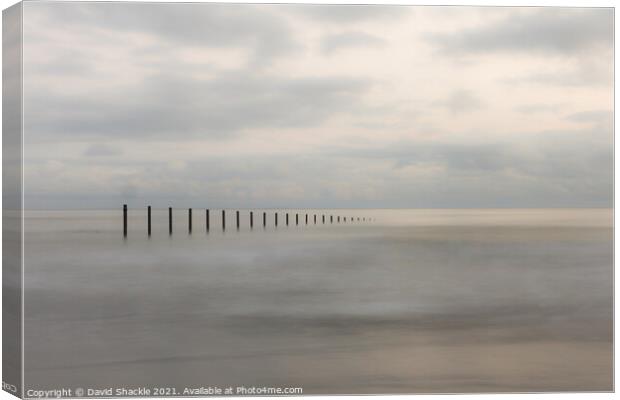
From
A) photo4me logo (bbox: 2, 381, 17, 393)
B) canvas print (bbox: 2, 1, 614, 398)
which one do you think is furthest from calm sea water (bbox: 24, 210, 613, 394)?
photo4me logo (bbox: 2, 381, 17, 393)

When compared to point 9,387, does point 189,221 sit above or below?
above

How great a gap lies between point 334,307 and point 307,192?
89 cm

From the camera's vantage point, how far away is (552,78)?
612cm

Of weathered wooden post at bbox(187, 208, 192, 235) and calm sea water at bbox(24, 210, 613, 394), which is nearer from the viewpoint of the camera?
calm sea water at bbox(24, 210, 613, 394)

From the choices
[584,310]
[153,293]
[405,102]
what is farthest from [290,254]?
[584,310]

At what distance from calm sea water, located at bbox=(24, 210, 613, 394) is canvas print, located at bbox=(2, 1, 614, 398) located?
0.02m

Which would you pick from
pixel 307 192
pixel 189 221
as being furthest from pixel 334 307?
pixel 189 221

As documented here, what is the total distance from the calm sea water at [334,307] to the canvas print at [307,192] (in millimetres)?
16

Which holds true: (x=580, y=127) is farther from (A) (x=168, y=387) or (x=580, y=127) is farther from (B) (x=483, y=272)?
(A) (x=168, y=387)

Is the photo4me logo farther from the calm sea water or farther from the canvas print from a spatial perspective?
the calm sea water

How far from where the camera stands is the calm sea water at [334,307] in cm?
589

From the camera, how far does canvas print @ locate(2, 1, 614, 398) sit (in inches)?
231

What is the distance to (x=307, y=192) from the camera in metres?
6.16

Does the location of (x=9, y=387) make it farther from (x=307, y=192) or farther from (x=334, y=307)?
(x=307, y=192)
